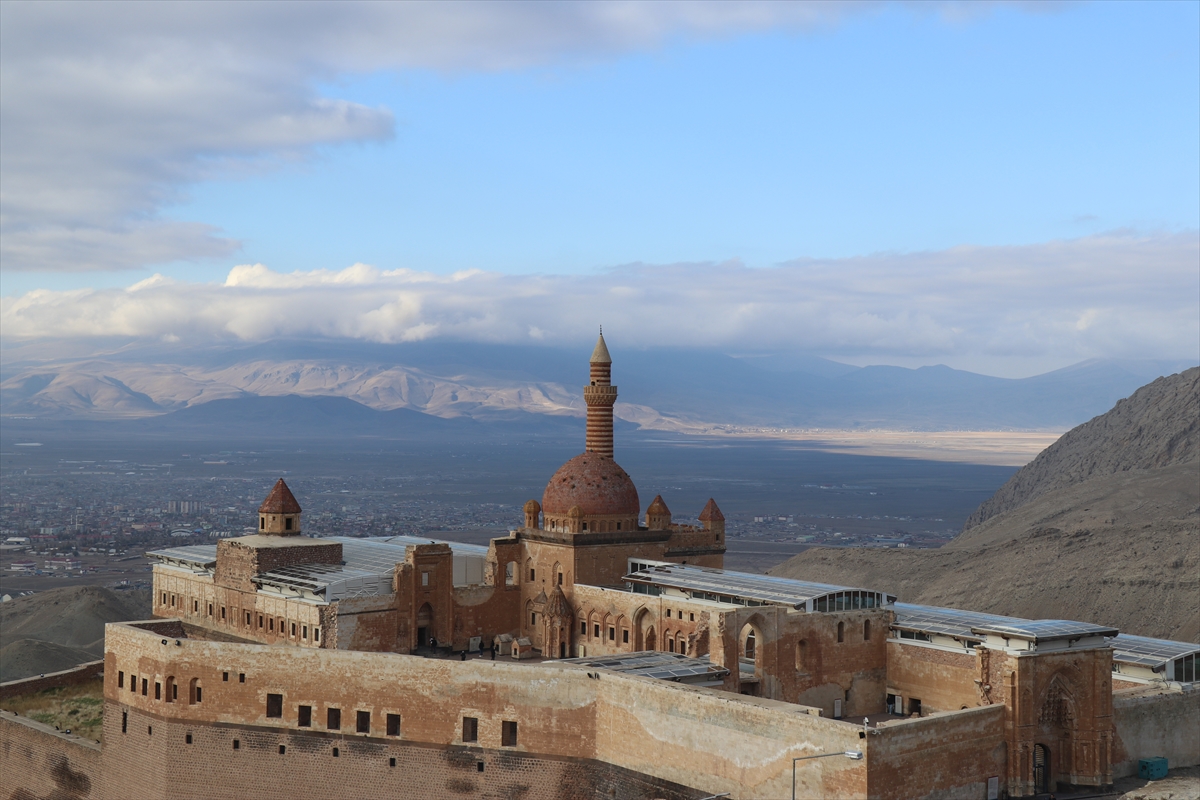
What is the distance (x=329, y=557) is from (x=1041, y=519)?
255 ft

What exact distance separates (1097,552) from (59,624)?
243 ft

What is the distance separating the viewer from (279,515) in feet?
203

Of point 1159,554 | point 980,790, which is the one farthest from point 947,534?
point 980,790

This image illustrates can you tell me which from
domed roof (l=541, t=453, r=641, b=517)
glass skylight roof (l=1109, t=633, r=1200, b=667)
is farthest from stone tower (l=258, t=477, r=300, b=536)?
glass skylight roof (l=1109, t=633, r=1200, b=667)

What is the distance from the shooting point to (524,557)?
60.8m

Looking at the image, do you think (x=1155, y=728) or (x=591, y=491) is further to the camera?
(x=591, y=491)

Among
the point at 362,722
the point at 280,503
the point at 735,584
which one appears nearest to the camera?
the point at 362,722

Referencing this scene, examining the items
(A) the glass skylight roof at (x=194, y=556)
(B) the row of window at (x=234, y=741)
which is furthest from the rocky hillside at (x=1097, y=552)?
(A) the glass skylight roof at (x=194, y=556)

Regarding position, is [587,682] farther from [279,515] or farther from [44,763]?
[44,763]

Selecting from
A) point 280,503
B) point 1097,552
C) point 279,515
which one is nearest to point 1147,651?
point 279,515

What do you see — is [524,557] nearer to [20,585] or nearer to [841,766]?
[841,766]

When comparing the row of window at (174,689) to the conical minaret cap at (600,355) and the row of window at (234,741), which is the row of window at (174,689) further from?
the conical minaret cap at (600,355)

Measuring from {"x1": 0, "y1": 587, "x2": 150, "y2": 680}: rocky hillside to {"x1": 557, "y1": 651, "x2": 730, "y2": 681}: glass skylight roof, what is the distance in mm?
47117

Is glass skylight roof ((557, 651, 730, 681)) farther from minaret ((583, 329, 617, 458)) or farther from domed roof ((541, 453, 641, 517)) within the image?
minaret ((583, 329, 617, 458))
